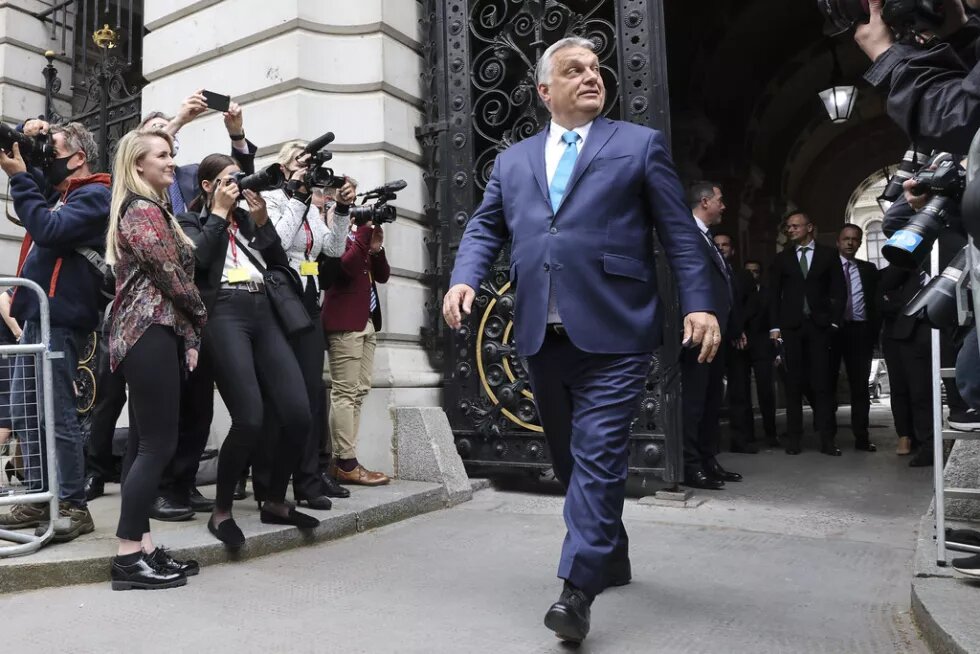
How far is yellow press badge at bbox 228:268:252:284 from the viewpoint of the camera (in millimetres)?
3842

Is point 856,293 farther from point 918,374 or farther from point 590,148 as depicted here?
point 590,148

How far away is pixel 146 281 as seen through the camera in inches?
135

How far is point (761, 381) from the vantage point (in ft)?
26.5

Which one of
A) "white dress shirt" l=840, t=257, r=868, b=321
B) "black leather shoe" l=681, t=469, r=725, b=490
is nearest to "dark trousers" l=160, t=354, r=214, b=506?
"black leather shoe" l=681, t=469, r=725, b=490

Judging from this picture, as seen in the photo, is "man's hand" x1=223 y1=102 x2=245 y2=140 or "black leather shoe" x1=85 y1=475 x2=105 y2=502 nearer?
"man's hand" x1=223 y1=102 x2=245 y2=140

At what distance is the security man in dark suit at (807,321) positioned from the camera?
735cm

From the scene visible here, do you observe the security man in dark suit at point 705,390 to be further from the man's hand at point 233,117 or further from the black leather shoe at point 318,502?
the man's hand at point 233,117

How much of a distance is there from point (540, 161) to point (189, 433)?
8.31ft

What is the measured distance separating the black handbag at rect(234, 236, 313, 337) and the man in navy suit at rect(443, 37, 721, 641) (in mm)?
1196

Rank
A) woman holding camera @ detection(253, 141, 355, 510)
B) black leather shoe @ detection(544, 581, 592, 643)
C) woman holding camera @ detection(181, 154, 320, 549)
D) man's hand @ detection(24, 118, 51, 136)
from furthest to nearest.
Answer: woman holding camera @ detection(253, 141, 355, 510) < man's hand @ detection(24, 118, 51, 136) < woman holding camera @ detection(181, 154, 320, 549) < black leather shoe @ detection(544, 581, 592, 643)

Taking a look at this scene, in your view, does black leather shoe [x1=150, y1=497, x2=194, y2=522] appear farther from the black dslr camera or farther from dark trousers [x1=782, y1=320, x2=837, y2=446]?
dark trousers [x1=782, y1=320, x2=837, y2=446]

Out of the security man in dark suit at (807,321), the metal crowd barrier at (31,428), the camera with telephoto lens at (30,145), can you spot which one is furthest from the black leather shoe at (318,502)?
the security man in dark suit at (807,321)

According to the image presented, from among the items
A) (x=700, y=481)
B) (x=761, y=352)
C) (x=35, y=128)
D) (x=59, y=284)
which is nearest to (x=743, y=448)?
(x=761, y=352)

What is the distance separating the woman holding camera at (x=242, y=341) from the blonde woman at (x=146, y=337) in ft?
0.70
